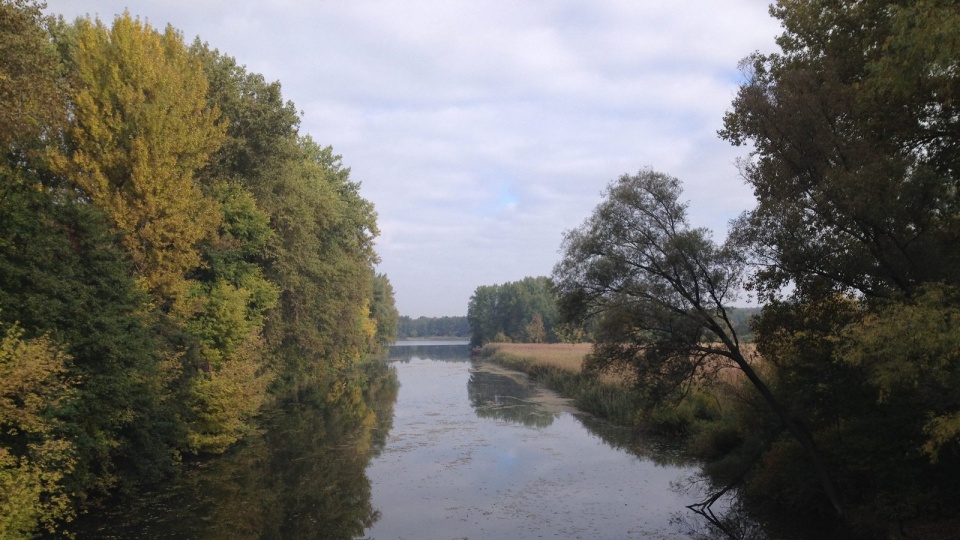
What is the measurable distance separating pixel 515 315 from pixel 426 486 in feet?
340

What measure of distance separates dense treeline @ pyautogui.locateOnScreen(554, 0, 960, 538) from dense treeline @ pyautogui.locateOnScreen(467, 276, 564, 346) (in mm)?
91921

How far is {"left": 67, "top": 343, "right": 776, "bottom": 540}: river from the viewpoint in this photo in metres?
13.6

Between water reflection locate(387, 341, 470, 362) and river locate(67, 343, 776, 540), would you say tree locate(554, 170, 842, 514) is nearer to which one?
river locate(67, 343, 776, 540)

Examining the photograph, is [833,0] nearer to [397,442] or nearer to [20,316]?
[20,316]

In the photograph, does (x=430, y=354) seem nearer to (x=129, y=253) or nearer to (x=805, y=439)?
(x=129, y=253)

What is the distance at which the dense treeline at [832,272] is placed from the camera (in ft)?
29.3

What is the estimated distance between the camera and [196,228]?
1947 centimetres

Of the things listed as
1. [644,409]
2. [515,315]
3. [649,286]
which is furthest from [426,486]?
[515,315]

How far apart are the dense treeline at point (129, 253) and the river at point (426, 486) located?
5.21 feet

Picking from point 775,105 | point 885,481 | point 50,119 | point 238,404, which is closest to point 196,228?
point 238,404

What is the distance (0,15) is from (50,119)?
2413 mm

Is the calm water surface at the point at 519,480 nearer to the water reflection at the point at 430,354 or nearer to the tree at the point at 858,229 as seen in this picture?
the tree at the point at 858,229


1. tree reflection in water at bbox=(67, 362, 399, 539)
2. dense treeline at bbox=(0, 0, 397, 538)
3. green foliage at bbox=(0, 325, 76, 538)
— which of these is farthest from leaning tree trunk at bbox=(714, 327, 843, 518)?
dense treeline at bbox=(0, 0, 397, 538)

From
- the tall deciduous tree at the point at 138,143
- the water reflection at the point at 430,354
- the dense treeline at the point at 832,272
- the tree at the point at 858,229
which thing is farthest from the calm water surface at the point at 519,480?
the water reflection at the point at 430,354
